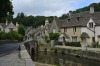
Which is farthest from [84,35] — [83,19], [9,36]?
[9,36]

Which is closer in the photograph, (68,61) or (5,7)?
(5,7)

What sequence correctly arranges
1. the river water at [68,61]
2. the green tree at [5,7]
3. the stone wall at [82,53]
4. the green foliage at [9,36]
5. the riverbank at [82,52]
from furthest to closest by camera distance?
the green foliage at [9,36] → the riverbank at [82,52] → the stone wall at [82,53] → the river water at [68,61] → the green tree at [5,7]

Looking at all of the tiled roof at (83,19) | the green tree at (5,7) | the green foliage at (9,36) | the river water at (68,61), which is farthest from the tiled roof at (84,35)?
the green foliage at (9,36)

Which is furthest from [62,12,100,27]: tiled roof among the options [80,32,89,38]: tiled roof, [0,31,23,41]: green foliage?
[0,31,23,41]: green foliage

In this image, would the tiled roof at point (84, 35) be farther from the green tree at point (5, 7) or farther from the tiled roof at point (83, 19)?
the green tree at point (5, 7)

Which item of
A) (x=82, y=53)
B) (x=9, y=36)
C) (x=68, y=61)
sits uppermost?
(x=9, y=36)

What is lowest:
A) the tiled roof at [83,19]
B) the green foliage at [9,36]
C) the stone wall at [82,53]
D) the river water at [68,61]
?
the river water at [68,61]

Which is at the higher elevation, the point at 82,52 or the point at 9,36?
the point at 9,36

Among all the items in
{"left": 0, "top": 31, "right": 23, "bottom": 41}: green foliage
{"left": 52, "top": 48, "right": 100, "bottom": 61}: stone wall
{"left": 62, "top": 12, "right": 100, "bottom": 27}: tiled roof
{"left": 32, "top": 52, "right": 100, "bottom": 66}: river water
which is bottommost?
{"left": 32, "top": 52, "right": 100, "bottom": 66}: river water

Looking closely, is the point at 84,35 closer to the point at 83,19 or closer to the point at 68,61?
the point at 83,19

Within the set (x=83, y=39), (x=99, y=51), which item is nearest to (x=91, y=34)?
(x=83, y=39)

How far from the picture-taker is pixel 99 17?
61.7 metres

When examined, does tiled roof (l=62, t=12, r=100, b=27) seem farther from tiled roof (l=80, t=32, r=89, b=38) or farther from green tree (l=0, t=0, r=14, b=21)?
green tree (l=0, t=0, r=14, b=21)

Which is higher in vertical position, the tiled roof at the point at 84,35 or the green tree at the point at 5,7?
the green tree at the point at 5,7
